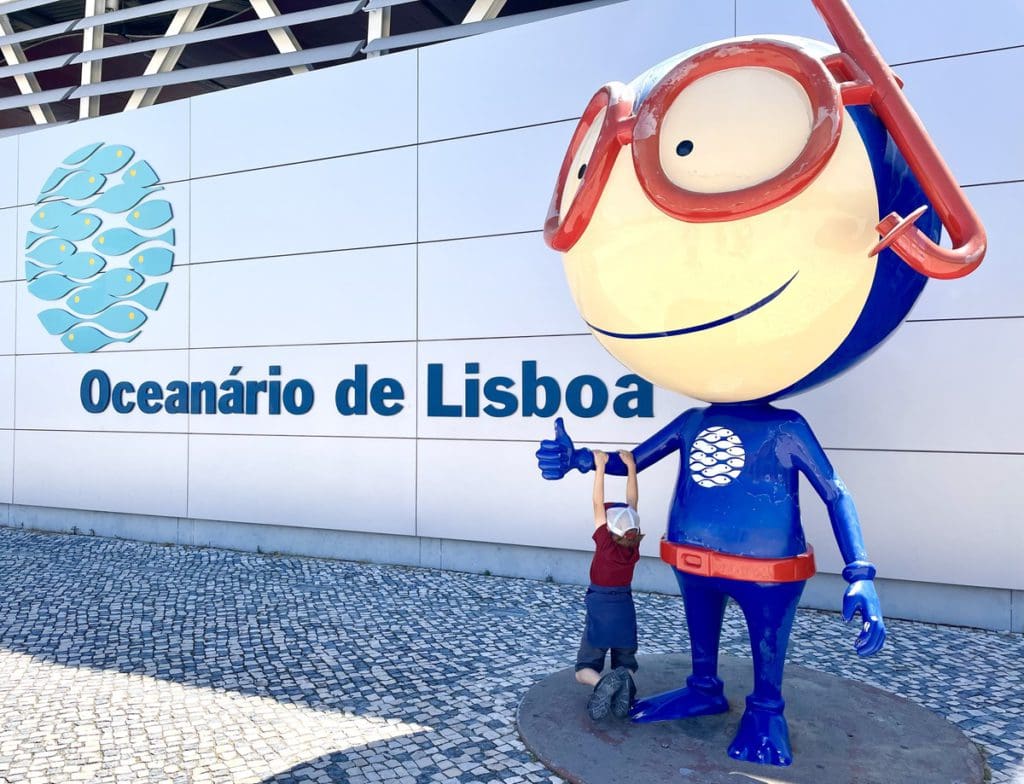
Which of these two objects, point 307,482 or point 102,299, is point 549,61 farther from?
point 102,299

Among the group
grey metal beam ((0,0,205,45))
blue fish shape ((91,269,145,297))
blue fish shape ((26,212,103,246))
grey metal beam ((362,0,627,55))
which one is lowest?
blue fish shape ((91,269,145,297))

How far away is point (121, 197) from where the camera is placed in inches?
349

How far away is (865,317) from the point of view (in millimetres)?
3121

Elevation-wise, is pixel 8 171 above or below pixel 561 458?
above

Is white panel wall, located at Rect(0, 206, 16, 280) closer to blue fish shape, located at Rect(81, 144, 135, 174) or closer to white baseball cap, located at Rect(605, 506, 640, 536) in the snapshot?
blue fish shape, located at Rect(81, 144, 135, 174)

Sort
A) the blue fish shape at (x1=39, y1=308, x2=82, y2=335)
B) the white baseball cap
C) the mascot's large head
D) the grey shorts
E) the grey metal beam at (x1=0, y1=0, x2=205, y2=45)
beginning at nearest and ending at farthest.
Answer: the mascot's large head < the white baseball cap < the grey shorts < the blue fish shape at (x1=39, y1=308, x2=82, y2=335) < the grey metal beam at (x1=0, y1=0, x2=205, y2=45)

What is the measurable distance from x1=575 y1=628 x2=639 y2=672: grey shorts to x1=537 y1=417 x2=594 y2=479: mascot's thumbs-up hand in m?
0.80

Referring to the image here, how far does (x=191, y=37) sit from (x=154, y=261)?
9.97 ft

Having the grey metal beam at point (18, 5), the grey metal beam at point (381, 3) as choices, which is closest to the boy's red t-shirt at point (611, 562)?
the grey metal beam at point (381, 3)

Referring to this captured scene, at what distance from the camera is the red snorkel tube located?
2830 millimetres

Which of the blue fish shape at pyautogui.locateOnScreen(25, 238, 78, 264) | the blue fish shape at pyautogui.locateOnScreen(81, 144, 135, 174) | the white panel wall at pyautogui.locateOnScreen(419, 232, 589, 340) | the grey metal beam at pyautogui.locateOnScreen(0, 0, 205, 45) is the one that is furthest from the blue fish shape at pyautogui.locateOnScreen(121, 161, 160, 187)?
the white panel wall at pyautogui.locateOnScreen(419, 232, 589, 340)

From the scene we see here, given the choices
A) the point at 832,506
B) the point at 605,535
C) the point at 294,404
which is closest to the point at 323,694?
the point at 605,535

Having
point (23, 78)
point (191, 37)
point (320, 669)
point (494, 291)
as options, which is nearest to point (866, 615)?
point (320, 669)

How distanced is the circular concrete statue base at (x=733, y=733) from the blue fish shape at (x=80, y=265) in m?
7.47
